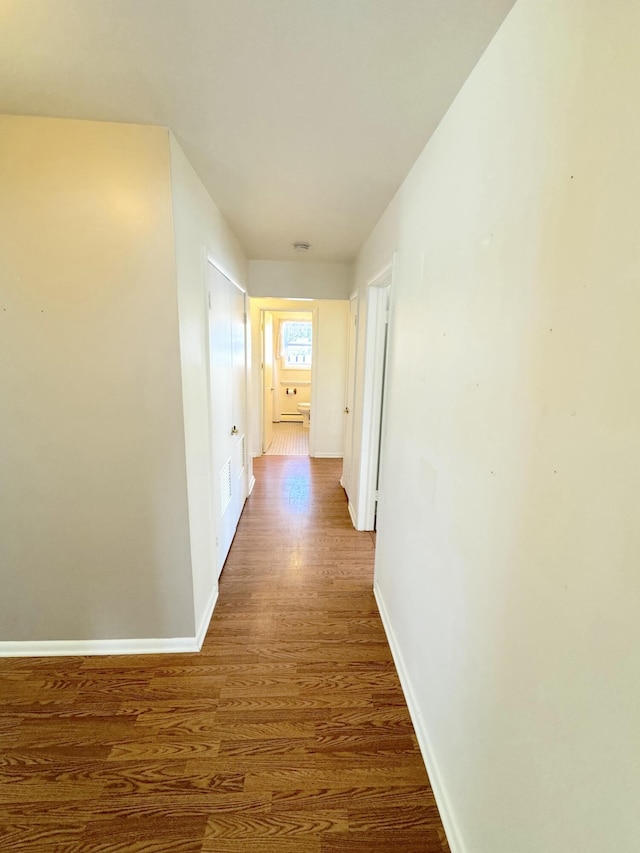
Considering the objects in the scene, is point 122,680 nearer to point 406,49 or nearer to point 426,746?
point 426,746

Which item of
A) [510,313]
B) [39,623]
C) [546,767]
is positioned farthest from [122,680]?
[510,313]

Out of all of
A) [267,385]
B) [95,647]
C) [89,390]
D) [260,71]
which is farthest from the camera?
[267,385]

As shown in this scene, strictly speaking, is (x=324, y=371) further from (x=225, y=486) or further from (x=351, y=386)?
(x=225, y=486)

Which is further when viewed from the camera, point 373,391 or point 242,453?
point 242,453

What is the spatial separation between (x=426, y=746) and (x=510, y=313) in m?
1.57

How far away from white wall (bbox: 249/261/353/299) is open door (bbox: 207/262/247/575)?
0.66 metres

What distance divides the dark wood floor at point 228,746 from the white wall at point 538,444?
27cm

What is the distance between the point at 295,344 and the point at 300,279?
3866mm

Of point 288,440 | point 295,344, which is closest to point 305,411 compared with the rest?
point 288,440

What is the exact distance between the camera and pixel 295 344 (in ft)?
25.0

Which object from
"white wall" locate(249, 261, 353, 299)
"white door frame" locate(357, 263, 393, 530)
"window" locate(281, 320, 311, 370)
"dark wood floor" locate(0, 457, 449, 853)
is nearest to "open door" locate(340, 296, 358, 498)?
"white wall" locate(249, 261, 353, 299)

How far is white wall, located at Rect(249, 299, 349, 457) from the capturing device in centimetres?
474

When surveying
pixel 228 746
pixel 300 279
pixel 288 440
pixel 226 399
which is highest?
pixel 300 279

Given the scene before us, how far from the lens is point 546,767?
71 centimetres
